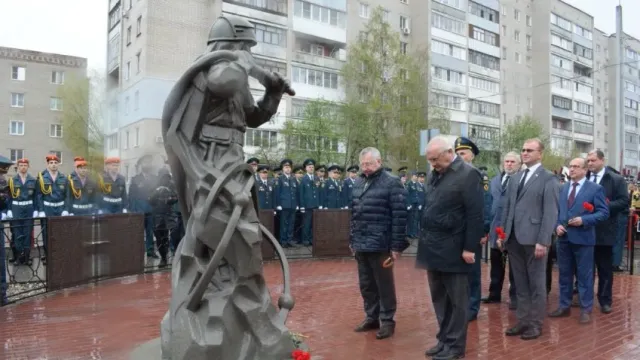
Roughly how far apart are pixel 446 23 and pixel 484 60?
582cm

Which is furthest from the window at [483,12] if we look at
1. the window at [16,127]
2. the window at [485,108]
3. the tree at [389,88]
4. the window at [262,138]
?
the window at [16,127]

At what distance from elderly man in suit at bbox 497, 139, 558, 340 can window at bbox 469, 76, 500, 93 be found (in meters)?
41.0

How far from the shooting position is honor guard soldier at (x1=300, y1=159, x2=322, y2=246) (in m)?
13.9

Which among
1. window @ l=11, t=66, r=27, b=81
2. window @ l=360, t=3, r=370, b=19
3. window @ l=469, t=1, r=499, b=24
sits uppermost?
window @ l=469, t=1, r=499, b=24

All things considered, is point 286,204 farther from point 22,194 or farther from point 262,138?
point 262,138

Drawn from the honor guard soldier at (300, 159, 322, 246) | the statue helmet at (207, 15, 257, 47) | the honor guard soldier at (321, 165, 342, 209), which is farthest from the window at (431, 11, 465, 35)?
the statue helmet at (207, 15, 257, 47)

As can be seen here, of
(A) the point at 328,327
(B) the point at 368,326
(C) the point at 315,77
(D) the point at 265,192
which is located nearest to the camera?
(B) the point at 368,326

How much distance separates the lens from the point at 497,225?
24.3ft

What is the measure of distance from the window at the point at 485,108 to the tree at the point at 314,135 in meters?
20.3

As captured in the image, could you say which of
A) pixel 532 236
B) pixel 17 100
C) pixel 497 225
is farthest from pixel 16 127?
pixel 532 236

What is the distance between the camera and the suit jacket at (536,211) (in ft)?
19.5

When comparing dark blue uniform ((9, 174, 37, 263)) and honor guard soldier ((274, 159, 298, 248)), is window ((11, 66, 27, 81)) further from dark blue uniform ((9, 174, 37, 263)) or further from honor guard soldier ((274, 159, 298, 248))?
honor guard soldier ((274, 159, 298, 248))

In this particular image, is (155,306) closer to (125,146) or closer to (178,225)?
(125,146)

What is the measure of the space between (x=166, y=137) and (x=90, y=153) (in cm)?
289
